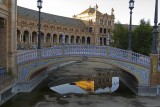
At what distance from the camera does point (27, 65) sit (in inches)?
658

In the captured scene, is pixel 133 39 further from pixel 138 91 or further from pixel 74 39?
pixel 74 39

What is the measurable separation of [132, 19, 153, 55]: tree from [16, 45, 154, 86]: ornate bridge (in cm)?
1523

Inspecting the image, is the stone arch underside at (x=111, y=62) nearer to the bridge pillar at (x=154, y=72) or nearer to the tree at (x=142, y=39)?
the bridge pillar at (x=154, y=72)

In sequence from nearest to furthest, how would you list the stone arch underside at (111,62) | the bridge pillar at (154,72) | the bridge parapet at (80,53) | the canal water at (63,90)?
the canal water at (63,90) < the bridge pillar at (154,72) < the stone arch underside at (111,62) < the bridge parapet at (80,53)

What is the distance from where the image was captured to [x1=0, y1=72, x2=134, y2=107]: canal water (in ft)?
47.2

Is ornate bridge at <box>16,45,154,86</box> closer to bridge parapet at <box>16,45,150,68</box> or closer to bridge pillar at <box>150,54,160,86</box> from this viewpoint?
bridge parapet at <box>16,45,150,68</box>

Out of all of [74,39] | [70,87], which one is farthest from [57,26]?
[70,87]

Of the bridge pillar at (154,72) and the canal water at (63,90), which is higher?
the bridge pillar at (154,72)

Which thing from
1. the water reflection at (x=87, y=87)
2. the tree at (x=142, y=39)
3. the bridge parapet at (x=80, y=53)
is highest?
the tree at (x=142, y=39)

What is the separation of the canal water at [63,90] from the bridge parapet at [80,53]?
8.50ft

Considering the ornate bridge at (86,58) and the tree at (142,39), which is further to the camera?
the tree at (142,39)

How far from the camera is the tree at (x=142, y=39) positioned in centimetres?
3186

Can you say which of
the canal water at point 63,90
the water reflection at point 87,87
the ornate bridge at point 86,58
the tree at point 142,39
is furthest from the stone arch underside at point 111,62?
the tree at point 142,39

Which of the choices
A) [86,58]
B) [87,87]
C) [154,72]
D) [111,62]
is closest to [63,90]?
[87,87]
